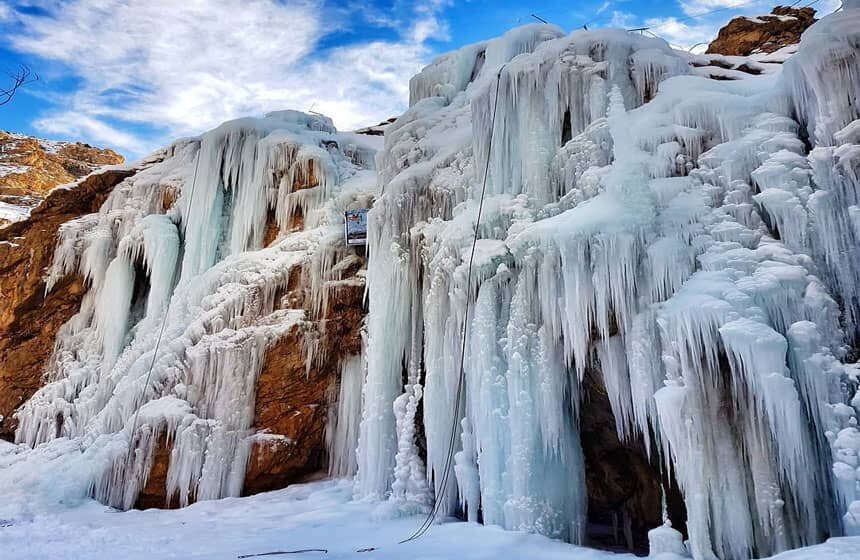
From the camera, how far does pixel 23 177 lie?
22484 mm

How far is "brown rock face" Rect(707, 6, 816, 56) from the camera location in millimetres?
12812

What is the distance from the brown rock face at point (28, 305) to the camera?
38.0 feet

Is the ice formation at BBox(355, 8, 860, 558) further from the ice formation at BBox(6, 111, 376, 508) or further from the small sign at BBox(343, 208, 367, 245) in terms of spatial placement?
the ice formation at BBox(6, 111, 376, 508)

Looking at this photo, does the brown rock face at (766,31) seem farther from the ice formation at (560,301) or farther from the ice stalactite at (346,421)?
the ice stalactite at (346,421)

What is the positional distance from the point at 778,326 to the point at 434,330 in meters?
3.38

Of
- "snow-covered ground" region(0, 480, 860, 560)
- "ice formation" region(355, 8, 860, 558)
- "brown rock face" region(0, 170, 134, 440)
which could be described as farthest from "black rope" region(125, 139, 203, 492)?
"ice formation" region(355, 8, 860, 558)

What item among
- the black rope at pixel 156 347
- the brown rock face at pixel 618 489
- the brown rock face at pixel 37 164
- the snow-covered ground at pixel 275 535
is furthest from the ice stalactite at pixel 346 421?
the brown rock face at pixel 37 164

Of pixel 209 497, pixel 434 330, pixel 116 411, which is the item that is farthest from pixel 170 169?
pixel 434 330

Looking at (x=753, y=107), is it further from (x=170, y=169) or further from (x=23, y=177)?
(x=23, y=177)

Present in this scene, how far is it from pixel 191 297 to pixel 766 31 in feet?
44.7

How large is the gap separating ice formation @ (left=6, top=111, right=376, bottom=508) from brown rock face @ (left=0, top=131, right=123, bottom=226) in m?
10.9

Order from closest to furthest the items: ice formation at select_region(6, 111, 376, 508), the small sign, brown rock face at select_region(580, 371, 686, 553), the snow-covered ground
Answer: the snow-covered ground < brown rock face at select_region(580, 371, 686, 553) < ice formation at select_region(6, 111, 376, 508) < the small sign

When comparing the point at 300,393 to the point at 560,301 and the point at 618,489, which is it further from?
the point at 560,301

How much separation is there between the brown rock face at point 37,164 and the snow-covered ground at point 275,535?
16811 millimetres
